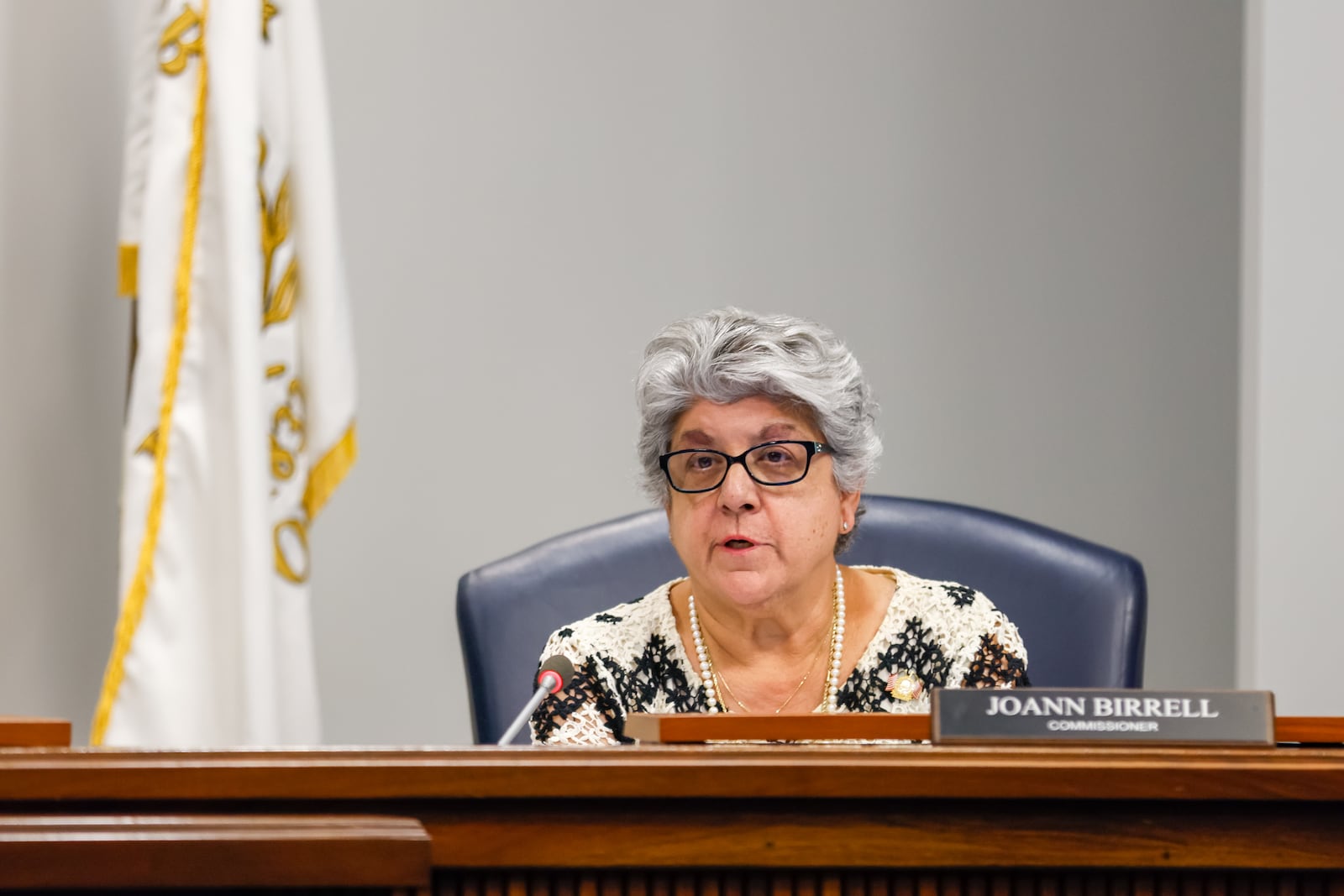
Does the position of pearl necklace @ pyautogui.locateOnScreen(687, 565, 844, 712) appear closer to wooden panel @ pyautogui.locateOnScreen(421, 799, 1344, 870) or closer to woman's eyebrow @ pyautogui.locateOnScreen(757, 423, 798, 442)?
woman's eyebrow @ pyautogui.locateOnScreen(757, 423, 798, 442)

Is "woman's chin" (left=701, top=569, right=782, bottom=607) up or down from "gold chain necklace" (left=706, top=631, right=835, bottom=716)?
up

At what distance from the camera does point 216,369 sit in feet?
7.25

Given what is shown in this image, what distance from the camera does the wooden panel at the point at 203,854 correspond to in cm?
70

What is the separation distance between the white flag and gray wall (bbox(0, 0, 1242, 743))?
62cm

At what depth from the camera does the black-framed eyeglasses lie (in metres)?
1.78

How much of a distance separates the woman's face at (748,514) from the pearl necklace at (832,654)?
0.10 meters

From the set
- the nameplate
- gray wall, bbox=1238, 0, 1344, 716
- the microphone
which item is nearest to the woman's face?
the microphone

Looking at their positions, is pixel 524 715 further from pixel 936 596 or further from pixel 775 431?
pixel 936 596

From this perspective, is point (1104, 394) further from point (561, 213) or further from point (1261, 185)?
point (561, 213)

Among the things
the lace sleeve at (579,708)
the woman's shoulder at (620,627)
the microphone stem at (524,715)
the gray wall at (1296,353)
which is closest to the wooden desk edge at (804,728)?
the microphone stem at (524,715)

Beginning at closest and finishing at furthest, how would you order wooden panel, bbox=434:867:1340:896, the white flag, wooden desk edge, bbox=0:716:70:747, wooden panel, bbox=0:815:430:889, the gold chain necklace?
wooden panel, bbox=0:815:430:889 < wooden panel, bbox=434:867:1340:896 < wooden desk edge, bbox=0:716:70:747 < the gold chain necklace < the white flag

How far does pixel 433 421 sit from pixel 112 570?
0.67 meters

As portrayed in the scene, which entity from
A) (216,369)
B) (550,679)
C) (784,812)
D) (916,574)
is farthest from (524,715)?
(216,369)

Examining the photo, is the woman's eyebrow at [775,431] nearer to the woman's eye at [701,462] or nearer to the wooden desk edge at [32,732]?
the woman's eye at [701,462]
